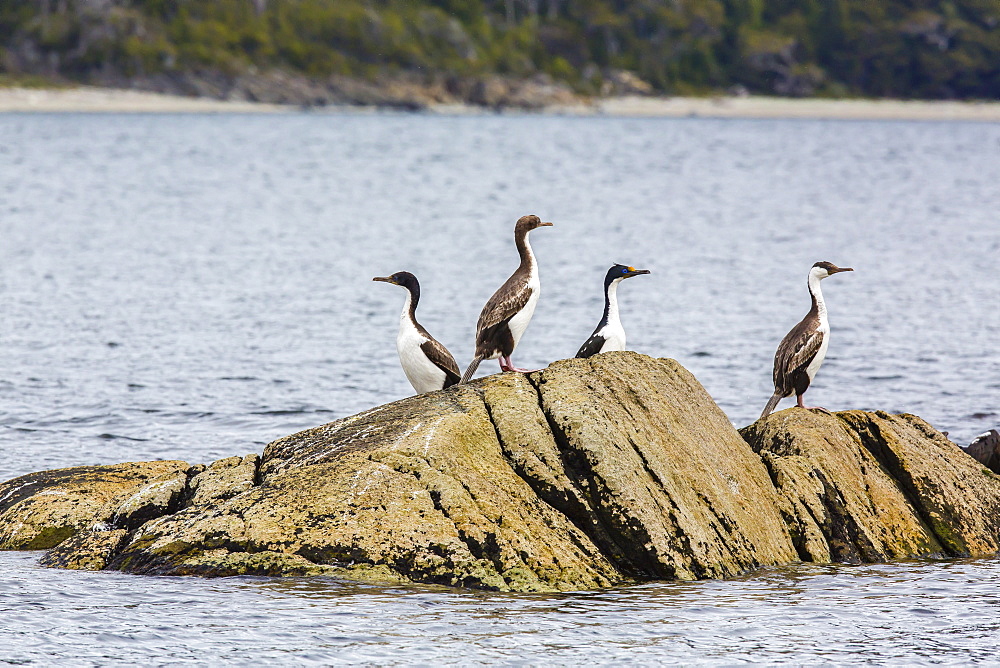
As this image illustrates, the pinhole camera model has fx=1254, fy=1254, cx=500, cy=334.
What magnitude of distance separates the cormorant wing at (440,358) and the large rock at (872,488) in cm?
322

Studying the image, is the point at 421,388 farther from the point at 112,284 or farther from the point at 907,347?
the point at 112,284

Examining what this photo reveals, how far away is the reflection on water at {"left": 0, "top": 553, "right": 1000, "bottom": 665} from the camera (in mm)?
9062

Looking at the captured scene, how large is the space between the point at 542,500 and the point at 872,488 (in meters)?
3.58

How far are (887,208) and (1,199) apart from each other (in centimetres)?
4180

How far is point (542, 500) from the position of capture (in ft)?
35.1

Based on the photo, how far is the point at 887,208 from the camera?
6034cm

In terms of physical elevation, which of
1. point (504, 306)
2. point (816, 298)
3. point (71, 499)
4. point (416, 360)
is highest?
→ point (816, 298)

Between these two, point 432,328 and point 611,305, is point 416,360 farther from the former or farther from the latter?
point 432,328

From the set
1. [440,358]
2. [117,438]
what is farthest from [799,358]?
[117,438]

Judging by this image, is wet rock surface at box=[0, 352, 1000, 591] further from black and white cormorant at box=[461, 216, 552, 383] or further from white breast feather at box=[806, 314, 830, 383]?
black and white cormorant at box=[461, 216, 552, 383]

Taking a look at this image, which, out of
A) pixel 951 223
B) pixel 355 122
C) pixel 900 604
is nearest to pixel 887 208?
pixel 951 223

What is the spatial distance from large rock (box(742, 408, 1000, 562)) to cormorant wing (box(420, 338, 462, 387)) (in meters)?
3.22

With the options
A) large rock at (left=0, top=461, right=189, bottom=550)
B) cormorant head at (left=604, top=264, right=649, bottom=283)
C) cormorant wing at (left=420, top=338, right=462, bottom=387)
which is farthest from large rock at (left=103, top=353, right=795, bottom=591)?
cormorant head at (left=604, top=264, right=649, bottom=283)

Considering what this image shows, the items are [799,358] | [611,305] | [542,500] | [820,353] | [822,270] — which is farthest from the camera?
[822,270]
